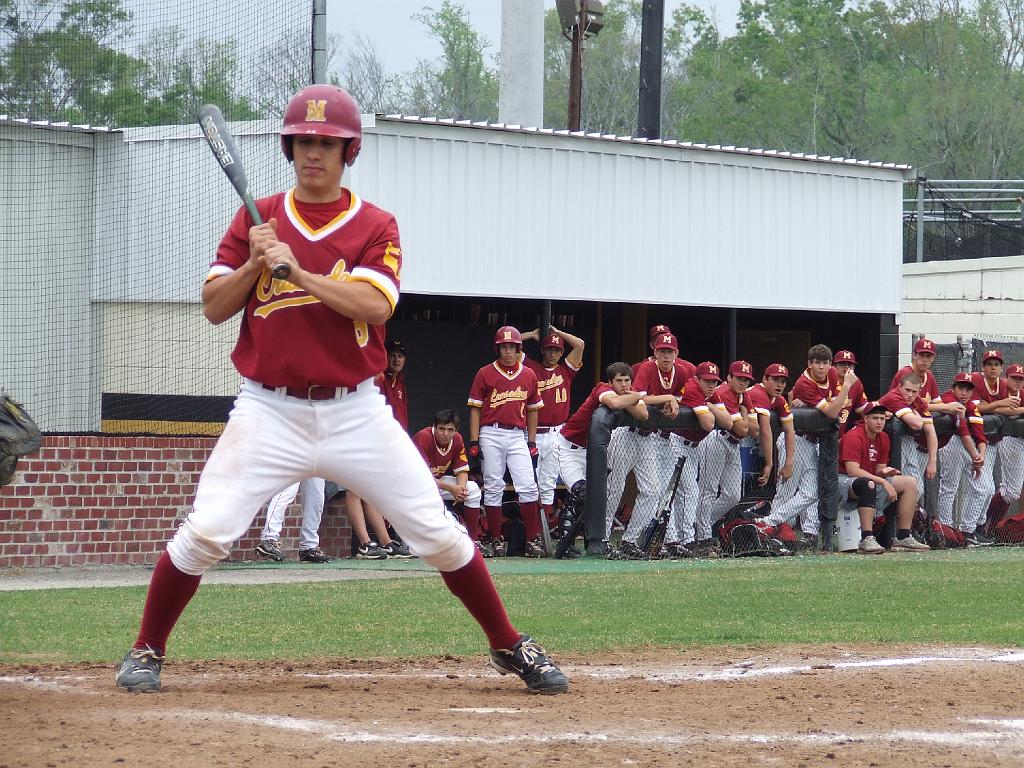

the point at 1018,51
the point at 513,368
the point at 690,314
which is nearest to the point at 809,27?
the point at 1018,51

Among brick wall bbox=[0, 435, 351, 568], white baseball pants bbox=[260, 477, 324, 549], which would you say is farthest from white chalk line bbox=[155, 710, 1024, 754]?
white baseball pants bbox=[260, 477, 324, 549]

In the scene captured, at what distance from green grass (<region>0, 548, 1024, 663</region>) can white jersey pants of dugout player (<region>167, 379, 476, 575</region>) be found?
1.56 metres

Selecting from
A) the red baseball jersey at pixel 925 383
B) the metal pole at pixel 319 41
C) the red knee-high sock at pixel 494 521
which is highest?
the metal pole at pixel 319 41

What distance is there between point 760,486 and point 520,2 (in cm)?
746

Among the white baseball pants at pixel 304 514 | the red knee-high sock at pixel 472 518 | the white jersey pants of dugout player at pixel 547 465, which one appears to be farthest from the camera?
the white jersey pants of dugout player at pixel 547 465

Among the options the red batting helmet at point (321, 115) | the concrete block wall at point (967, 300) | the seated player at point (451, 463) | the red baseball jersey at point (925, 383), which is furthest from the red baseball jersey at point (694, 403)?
the concrete block wall at point (967, 300)

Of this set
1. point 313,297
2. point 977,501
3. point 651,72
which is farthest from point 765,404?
point 313,297

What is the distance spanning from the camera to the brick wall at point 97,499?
37.7 ft

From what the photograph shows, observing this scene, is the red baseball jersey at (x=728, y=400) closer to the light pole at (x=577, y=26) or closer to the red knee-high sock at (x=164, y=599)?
the light pole at (x=577, y=26)

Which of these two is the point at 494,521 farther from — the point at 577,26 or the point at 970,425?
the point at 577,26

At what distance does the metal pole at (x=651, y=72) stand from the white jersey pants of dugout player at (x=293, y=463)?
1342cm

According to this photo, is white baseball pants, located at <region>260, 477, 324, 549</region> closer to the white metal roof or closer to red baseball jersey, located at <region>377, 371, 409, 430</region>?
red baseball jersey, located at <region>377, 371, 409, 430</region>

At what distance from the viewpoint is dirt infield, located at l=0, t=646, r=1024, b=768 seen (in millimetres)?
4305

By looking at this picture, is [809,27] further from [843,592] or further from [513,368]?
[843,592]
